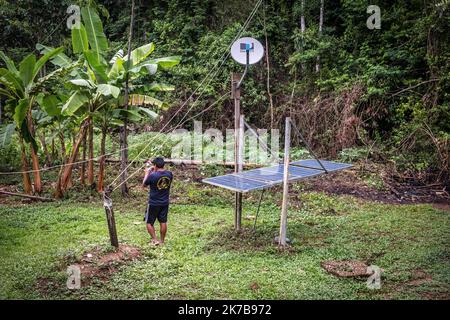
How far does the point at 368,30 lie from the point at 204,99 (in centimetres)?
559

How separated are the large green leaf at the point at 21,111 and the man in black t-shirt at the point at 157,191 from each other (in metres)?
3.30

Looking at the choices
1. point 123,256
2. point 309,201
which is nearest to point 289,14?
point 309,201

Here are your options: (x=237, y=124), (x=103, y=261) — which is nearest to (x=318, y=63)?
(x=237, y=124)

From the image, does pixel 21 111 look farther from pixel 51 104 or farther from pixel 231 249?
pixel 231 249

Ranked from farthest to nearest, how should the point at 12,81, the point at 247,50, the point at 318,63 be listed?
1. the point at 318,63
2. the point at 12,81
3. the point at 247,50

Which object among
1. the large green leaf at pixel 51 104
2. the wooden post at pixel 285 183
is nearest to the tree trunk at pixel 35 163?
the large green leaf at pixel 51 104

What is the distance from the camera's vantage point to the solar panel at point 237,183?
5939 millimetres

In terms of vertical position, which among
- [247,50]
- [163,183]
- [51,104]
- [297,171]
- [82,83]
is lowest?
[163,183]

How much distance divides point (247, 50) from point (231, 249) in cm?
317

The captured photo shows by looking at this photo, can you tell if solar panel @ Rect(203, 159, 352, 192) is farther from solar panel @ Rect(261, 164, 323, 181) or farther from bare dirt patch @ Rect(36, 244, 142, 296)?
bare dirt patch @ Rect(36, 244, 142, 296)

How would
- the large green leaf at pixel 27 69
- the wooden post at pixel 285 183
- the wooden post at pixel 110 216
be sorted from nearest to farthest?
the wooden post at pixel 110 216 → the wooden post at pixel 285 183 → the large green leaf at pixel 27 69

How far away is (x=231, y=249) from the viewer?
6535 millimetres

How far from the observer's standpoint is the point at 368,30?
43.4ft

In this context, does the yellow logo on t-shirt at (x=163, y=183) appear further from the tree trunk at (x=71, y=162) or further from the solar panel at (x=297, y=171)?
the tree trunk at (x=71, y=162)
